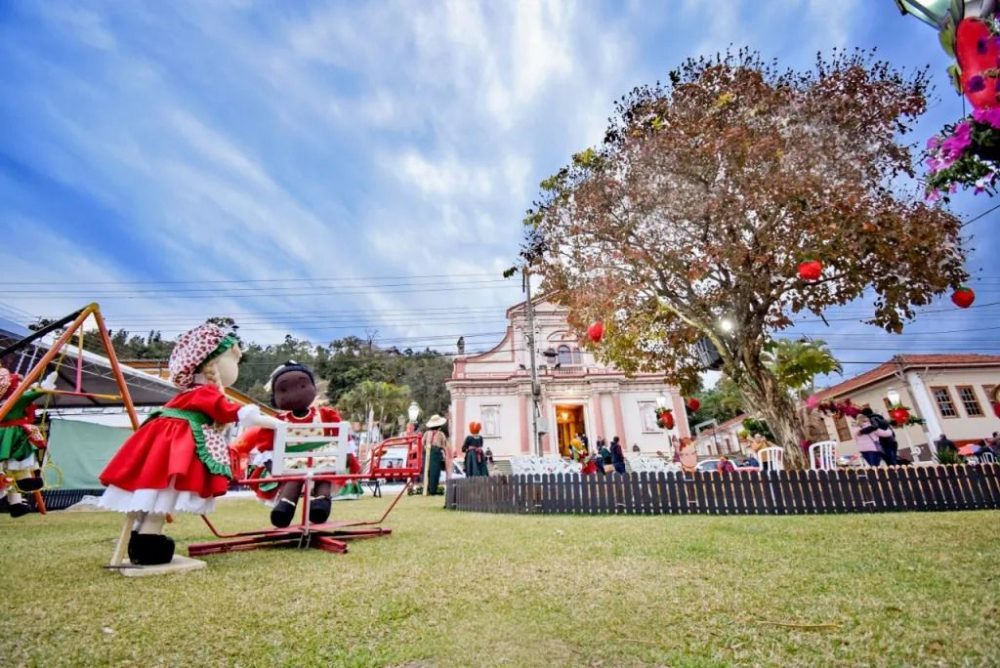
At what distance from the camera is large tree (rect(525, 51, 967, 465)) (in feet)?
22.8

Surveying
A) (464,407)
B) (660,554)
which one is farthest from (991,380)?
(660,554)

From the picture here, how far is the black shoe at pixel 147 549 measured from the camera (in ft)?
9.24

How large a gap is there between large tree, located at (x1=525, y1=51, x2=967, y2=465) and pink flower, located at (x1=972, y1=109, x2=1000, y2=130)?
5497mm

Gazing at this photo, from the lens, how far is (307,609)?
6.30 ft

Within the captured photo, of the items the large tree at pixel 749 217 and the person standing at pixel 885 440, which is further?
the person standing at pixel 885 440

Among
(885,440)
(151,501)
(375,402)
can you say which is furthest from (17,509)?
(375,402)

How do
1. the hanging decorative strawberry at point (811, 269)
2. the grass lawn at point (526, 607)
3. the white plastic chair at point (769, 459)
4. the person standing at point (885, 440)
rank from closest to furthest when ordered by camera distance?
the grass lawn at point (526, 607) < the hanging decorative strawberry at point (811, 269) < the white plastic chair at point (769, 459) < the person standing at point (885, 440)

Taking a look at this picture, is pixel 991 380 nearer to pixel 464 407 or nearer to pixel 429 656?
pixel 464 407

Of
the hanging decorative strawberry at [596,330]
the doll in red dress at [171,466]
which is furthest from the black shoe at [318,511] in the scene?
the hanging decorative strawberry at [596,330]

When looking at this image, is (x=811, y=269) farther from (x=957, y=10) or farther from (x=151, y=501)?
(x=151, y=501)

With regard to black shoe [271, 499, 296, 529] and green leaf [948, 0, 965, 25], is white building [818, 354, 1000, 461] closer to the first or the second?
green leaf [948, 0, 965, 25]

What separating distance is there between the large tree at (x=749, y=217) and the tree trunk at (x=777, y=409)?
0.02 m

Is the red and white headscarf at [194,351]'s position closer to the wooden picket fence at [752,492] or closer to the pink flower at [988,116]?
the pink flower at [988,116]

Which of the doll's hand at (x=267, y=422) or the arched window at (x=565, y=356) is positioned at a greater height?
the arched window at (x=565, y=356)
